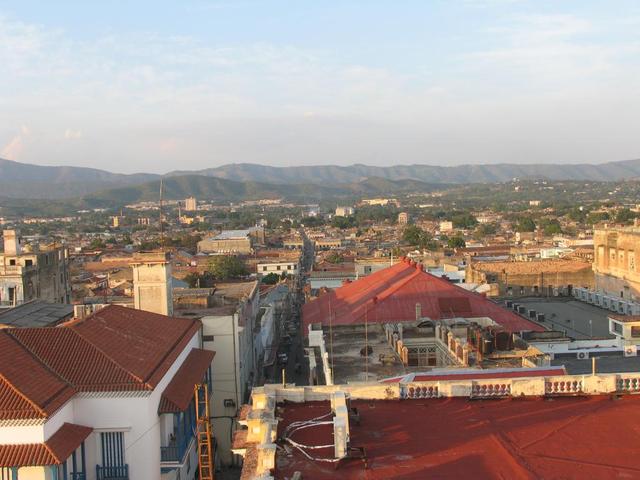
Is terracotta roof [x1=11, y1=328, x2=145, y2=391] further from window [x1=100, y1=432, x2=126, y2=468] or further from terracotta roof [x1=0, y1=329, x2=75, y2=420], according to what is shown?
window [x1=100, y1=432, x2=126, y2=468]

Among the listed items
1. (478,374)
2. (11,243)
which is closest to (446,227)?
(11,243)

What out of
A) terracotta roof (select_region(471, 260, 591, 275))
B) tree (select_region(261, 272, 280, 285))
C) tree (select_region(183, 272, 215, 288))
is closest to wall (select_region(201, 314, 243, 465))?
tree (select_region(183, 272, 215, 288))

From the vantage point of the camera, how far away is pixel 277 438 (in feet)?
31.0

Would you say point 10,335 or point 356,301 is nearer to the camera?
point 10,335

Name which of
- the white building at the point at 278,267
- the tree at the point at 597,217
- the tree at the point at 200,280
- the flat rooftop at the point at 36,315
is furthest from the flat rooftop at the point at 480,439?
the tree at the point at 597,217

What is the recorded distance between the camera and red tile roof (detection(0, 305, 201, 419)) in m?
11.5

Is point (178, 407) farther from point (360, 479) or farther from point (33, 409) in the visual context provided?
point (360, 479)

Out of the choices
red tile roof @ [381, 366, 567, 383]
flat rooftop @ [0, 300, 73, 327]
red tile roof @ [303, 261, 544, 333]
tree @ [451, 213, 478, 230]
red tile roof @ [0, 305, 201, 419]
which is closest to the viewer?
red tile roof @ [0, 305, 201, 419]

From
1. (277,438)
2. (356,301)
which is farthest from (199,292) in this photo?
(277,438)

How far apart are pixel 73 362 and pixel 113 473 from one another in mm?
2239

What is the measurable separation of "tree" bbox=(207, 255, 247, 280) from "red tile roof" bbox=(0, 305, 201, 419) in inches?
1510

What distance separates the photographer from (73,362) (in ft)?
44.2

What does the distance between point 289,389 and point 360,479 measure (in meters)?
3.03

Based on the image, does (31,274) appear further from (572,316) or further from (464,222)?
(464,222)
